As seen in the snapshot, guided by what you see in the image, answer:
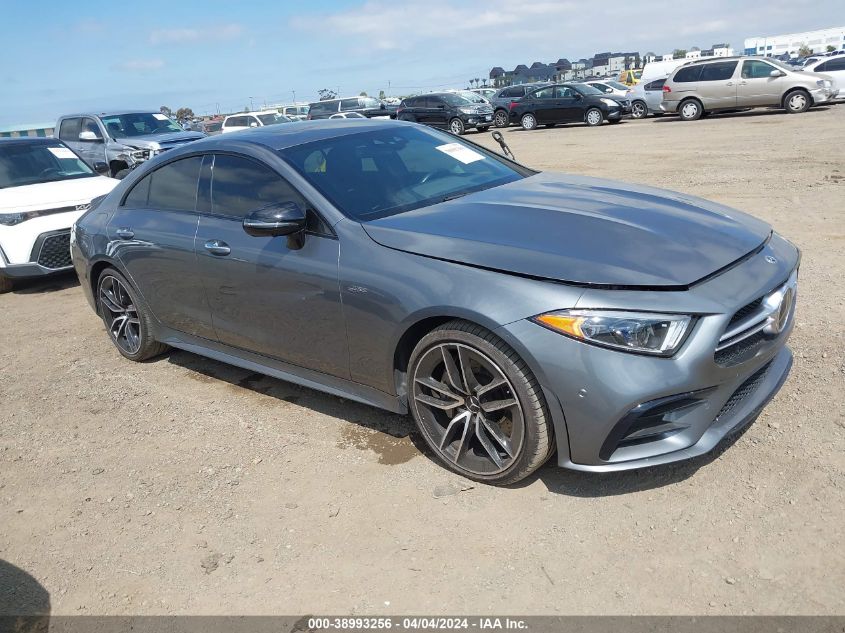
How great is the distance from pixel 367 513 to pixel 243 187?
79.5 inches

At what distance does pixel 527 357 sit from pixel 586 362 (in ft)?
0.79

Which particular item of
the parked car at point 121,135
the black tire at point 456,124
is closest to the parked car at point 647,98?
the black tire at point 456,124

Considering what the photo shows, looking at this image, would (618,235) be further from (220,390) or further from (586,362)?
(220,390)

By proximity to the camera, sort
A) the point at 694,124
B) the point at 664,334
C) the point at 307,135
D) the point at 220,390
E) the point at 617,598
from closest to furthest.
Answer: the point at 617,598 < the point at 664,334 < the point at 307,135 < the point at 220,390 < the point at 694,124

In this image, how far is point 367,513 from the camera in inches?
125

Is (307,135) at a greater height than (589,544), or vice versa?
(307,135)

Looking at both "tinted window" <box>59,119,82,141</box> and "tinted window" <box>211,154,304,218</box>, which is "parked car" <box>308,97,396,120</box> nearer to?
"tinted window" <box>59,119,82,141</box>

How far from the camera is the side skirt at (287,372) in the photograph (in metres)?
3.60

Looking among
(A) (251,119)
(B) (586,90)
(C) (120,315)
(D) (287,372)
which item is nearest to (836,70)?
(B) (586,90)

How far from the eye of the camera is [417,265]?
322cm

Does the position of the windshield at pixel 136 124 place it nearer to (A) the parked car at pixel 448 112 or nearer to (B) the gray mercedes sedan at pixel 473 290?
(B) the gray mercedes sedan at pixel 473 290

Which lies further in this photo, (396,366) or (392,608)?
(396,366)

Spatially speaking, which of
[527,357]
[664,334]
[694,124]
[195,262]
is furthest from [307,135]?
[694,124]

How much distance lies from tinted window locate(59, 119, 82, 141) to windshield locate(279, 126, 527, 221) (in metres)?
12.4
